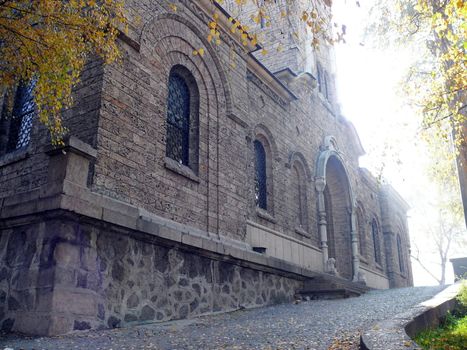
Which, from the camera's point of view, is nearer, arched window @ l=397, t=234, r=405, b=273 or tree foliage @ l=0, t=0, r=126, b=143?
tree foliage @ l=0, t=0, r=126, b=143

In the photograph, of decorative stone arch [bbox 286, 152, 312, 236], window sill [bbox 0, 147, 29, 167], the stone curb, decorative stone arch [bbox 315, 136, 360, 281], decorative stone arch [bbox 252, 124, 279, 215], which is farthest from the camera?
decorative stone arch [bbox 315, 136, 360, 281]

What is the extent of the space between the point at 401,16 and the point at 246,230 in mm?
6359

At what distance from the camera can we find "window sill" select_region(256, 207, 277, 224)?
494 inches

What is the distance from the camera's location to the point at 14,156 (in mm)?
8359

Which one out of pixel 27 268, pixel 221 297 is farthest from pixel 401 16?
pixel 27 268

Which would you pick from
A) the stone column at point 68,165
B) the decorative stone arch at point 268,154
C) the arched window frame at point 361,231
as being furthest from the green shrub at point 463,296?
the arched window frame at point 361,231

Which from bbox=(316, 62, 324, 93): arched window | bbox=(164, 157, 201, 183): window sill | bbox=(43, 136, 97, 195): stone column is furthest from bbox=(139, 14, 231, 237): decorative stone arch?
bbox=(316, 62, 324, 93): arched window

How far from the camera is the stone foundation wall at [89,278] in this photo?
619 centimetres

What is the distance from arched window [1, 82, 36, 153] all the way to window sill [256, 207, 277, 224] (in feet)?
19.4

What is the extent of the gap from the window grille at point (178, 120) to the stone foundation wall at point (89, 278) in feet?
7.34

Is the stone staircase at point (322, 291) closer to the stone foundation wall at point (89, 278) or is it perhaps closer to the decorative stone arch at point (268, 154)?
the decorative stone arch at point (268, 154)

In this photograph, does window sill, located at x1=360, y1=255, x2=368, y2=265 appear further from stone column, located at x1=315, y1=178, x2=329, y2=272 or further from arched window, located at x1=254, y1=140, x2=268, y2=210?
arched window, located at x1=254, y1=140, x2=268, y2=210

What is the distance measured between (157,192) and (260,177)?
5659 mm

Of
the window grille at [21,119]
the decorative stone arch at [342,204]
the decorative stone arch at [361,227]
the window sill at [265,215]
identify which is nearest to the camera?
the window grille at [21,119]
